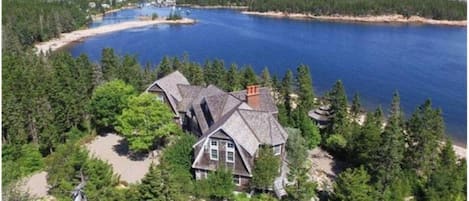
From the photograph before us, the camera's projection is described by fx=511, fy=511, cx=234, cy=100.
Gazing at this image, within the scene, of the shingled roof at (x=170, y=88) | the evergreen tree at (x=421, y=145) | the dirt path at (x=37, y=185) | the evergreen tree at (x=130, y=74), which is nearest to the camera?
the dirt path at (x=37, y=185)

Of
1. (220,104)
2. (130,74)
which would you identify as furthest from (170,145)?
(130,74)

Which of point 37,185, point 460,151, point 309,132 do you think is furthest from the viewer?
point 460,151

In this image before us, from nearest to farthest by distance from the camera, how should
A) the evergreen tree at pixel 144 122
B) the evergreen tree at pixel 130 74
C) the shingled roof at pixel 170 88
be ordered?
the evergreen tree at pixel 144 122 < the shingled roof at pixel 170 88 < the evergreen tree at pixel 130 74

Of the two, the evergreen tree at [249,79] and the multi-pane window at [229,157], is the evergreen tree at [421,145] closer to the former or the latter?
the multi-pane window at [229,157]

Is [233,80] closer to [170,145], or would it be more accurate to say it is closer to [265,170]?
[170,145]

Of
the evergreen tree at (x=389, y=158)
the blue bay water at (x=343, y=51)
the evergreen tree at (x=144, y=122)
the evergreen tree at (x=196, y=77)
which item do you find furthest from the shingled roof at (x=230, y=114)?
the blue bay water at (x=343, y=51)

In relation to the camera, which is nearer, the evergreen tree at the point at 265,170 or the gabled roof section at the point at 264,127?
the evergreen tree at the point at 265,170
